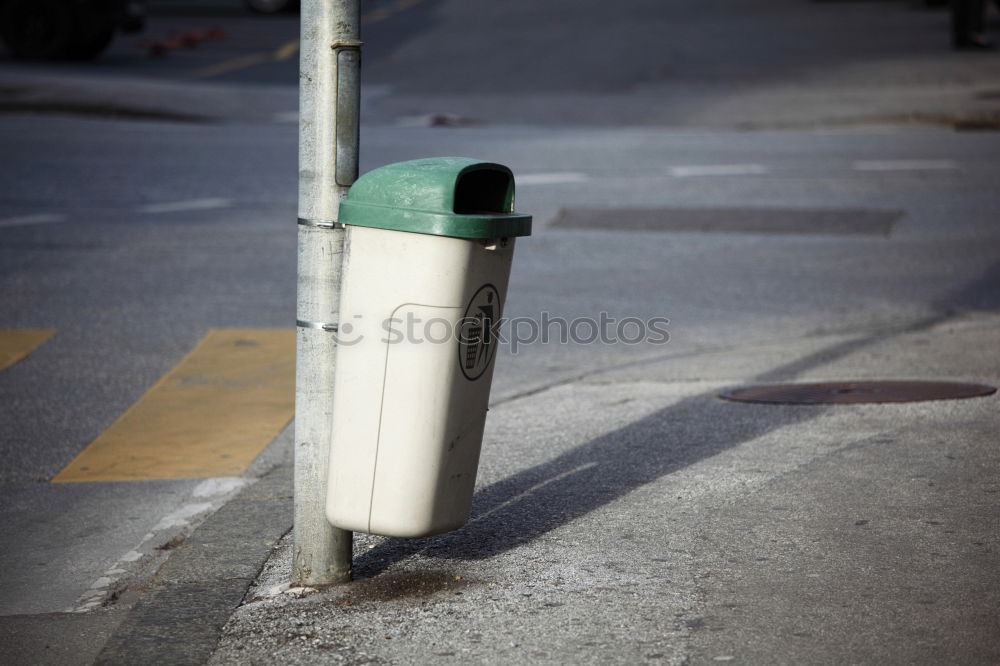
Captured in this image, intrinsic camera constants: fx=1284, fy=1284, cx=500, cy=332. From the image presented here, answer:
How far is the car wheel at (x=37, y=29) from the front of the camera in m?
22.6

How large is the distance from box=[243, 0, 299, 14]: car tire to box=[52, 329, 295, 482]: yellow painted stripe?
Result: 29447 millimetres

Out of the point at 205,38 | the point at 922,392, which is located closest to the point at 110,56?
the point at 205,38

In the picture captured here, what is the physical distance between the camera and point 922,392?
5918 millimetres

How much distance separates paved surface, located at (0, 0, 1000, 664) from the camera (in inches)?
145

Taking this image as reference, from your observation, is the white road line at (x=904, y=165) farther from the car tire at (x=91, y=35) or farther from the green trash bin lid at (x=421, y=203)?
the car tire at (x=91, y=35)

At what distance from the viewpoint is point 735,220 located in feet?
35.6

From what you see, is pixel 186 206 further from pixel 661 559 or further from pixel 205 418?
pixel 661 559

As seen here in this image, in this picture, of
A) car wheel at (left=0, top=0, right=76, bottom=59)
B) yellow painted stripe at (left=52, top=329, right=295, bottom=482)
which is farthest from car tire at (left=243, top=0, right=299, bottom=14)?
yellow painted stripe at (left=52, top=329, right=295, bottom=482)

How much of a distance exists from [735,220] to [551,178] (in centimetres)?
245

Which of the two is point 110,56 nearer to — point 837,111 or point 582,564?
point 837,111

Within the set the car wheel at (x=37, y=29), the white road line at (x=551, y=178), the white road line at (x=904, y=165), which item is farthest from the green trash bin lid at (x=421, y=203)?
the car wheel at (x=37, y=29)

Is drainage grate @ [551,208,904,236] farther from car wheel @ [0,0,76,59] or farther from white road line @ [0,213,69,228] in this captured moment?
car wheel @ [0,0,76,59]

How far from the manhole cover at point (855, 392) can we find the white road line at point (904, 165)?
289 inches

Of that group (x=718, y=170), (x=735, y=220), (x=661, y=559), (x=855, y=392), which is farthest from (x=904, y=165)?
(x=661, y=559)
